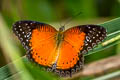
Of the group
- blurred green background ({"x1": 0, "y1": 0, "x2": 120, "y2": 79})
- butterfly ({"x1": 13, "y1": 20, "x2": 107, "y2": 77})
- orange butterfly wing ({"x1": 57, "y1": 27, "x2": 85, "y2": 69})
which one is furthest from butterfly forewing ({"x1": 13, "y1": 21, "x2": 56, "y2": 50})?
blurred green background ({"x1": 0, "y1": 0, "x2": 120, "y2": 79})

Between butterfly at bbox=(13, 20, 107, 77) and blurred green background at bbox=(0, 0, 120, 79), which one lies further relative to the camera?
blurred green background at bbox=(0, 0, 120, 79)

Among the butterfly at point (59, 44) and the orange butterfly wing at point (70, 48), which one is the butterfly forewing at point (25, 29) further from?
the orange butterfly wing at point (70, 48)

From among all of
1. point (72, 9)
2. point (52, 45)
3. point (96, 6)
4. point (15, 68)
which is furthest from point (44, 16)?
point (15, 68)

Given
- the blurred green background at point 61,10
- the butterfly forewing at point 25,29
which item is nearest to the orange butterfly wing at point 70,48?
the butterfly forewing at point 25,29

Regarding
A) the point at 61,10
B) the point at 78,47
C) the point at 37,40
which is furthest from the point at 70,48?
the point at 61,10

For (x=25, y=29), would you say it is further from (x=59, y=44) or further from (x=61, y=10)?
(x=61, y=10)

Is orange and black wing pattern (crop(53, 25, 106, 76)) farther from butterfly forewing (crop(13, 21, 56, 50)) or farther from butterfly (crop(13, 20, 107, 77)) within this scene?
butterfly forewing (crop(13, 21, 56, 50))

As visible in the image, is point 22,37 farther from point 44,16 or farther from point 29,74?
point 44,16

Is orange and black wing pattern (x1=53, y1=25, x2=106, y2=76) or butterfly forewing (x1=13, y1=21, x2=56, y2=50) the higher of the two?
butterfly forewing (x1=13, y1=21, x2=56, y2=50)
